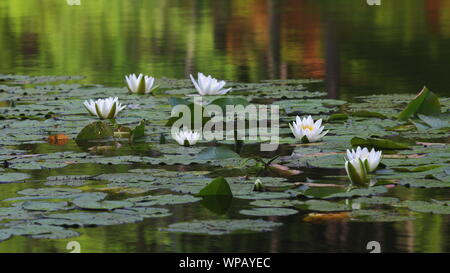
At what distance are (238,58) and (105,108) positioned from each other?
388cm

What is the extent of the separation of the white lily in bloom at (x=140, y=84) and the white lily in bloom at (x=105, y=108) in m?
0.96

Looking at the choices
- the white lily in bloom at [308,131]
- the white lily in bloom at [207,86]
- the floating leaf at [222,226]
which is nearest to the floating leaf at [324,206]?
the floating leaf at [222,226]

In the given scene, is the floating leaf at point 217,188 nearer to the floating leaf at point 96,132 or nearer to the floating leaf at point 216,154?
the floating leaf at point 216,154

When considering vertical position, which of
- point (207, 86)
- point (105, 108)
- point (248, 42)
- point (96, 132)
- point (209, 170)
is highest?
point (248, 42)

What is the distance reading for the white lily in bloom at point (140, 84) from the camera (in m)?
6.64

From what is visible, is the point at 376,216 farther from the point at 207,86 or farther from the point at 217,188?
the point at 207,86

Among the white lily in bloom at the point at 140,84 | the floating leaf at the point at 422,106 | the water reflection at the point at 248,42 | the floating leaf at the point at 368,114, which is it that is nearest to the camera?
the floating leaf at the point at 422,106

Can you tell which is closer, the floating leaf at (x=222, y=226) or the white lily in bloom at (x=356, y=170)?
the floating leaf at (x=222, y=226)

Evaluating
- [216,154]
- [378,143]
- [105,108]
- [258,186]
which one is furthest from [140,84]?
[258,186]

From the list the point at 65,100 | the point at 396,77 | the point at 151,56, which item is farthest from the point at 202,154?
the point at 151,56

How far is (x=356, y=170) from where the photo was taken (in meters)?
3.87

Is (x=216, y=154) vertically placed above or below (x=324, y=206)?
above

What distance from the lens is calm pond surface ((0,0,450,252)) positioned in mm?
3271

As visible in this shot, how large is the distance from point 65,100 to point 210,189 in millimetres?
2876
